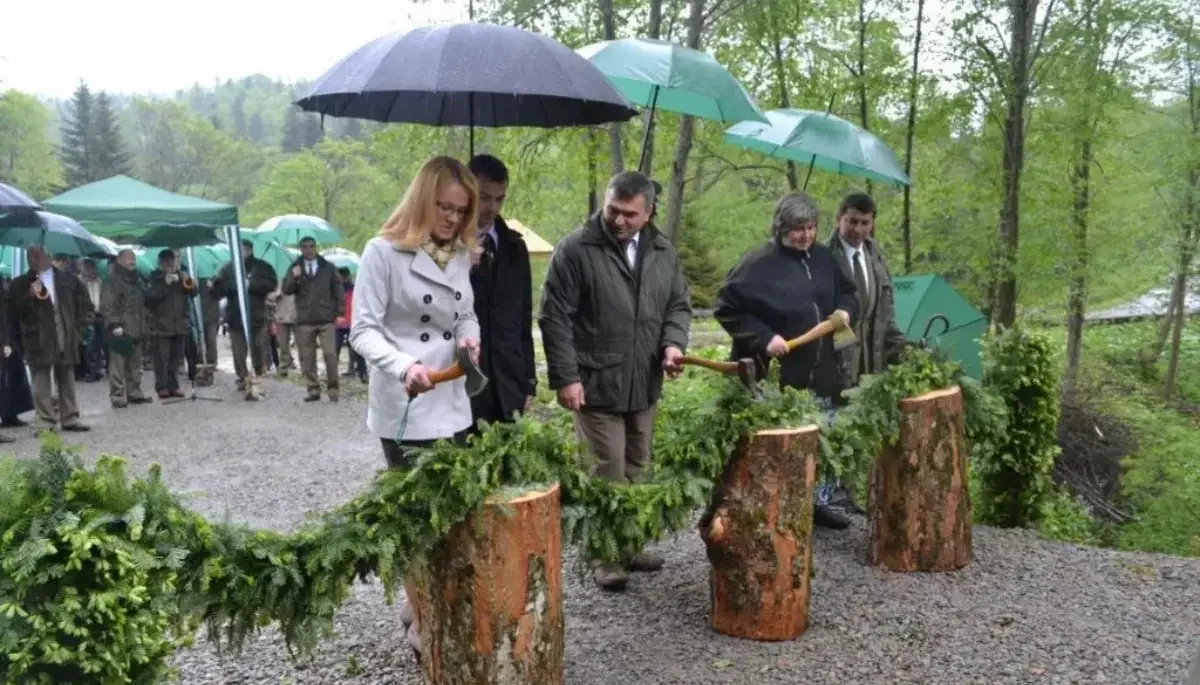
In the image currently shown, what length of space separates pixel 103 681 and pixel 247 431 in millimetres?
8094

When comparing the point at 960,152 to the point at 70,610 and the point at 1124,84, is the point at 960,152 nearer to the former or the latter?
the point at 1124,84

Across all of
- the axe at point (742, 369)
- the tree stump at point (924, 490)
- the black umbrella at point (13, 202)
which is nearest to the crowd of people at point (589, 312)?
the axe at point (742, 369)

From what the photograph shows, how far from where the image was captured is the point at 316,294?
11195 millimetres

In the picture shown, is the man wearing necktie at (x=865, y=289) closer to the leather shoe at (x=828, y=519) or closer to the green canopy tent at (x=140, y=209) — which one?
the leather shoe at (x=828, y=519)

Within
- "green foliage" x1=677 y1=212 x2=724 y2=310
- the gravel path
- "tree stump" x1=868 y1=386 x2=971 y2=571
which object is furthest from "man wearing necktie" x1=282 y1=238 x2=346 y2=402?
"green foliage" x1=677 y1=212 x2=724 y2=310

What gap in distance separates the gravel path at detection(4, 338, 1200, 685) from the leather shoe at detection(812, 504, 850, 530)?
63mm

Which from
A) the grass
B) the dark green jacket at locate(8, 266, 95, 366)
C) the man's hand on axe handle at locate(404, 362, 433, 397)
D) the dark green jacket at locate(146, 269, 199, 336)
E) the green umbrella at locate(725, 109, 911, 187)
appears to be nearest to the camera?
the man's hand on axe handle at locate(404, 362, 433, 397)

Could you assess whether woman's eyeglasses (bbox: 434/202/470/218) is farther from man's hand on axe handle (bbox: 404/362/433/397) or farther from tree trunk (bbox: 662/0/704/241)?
tree trunk (bbox: 662/0/704/241)

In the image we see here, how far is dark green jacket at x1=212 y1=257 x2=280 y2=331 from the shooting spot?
1225 cm

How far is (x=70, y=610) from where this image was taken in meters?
2.32

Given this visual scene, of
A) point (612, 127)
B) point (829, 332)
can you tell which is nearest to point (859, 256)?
point (829, 332)

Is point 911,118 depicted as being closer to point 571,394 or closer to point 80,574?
point 571,394

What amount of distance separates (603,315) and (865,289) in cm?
198

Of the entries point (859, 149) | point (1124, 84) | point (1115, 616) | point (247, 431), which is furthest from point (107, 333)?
point (1124, 84)
